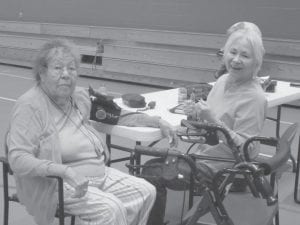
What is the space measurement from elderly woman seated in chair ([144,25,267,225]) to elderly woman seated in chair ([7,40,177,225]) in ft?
0.75

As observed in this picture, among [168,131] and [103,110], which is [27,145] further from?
[168,131]

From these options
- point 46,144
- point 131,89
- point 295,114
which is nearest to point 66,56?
point 46,144

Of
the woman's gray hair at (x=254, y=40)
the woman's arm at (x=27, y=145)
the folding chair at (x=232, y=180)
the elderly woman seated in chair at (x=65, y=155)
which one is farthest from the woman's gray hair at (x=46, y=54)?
the woman's gray hair at (x=254, y=40)

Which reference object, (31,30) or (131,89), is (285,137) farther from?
(31,30)

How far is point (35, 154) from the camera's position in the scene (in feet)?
7.16

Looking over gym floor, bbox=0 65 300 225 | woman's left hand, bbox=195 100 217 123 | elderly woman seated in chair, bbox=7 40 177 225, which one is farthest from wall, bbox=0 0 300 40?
elderly woman seated in chair, bbox=7 40 177 225

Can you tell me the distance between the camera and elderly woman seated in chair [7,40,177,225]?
211 cm

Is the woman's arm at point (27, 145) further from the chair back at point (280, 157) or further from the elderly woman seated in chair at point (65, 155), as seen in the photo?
the chair back at point (280, 157)

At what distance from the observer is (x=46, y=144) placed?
86.0 inches

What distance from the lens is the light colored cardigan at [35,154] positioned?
6.84ft

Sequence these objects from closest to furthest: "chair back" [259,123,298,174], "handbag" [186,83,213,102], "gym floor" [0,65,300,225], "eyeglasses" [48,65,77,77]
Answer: "chair back" [259,123,298,174]
"eyeglasses" [48,65,77,77]
"handbag" [186,83,213,102]
"gym floor" [0,65,300,225]

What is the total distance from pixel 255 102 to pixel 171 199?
1392mm

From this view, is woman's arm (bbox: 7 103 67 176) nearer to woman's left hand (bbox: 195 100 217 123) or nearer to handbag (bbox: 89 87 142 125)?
handbag (bbox: 89 87 142 125)

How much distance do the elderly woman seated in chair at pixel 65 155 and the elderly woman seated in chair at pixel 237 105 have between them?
23cm
